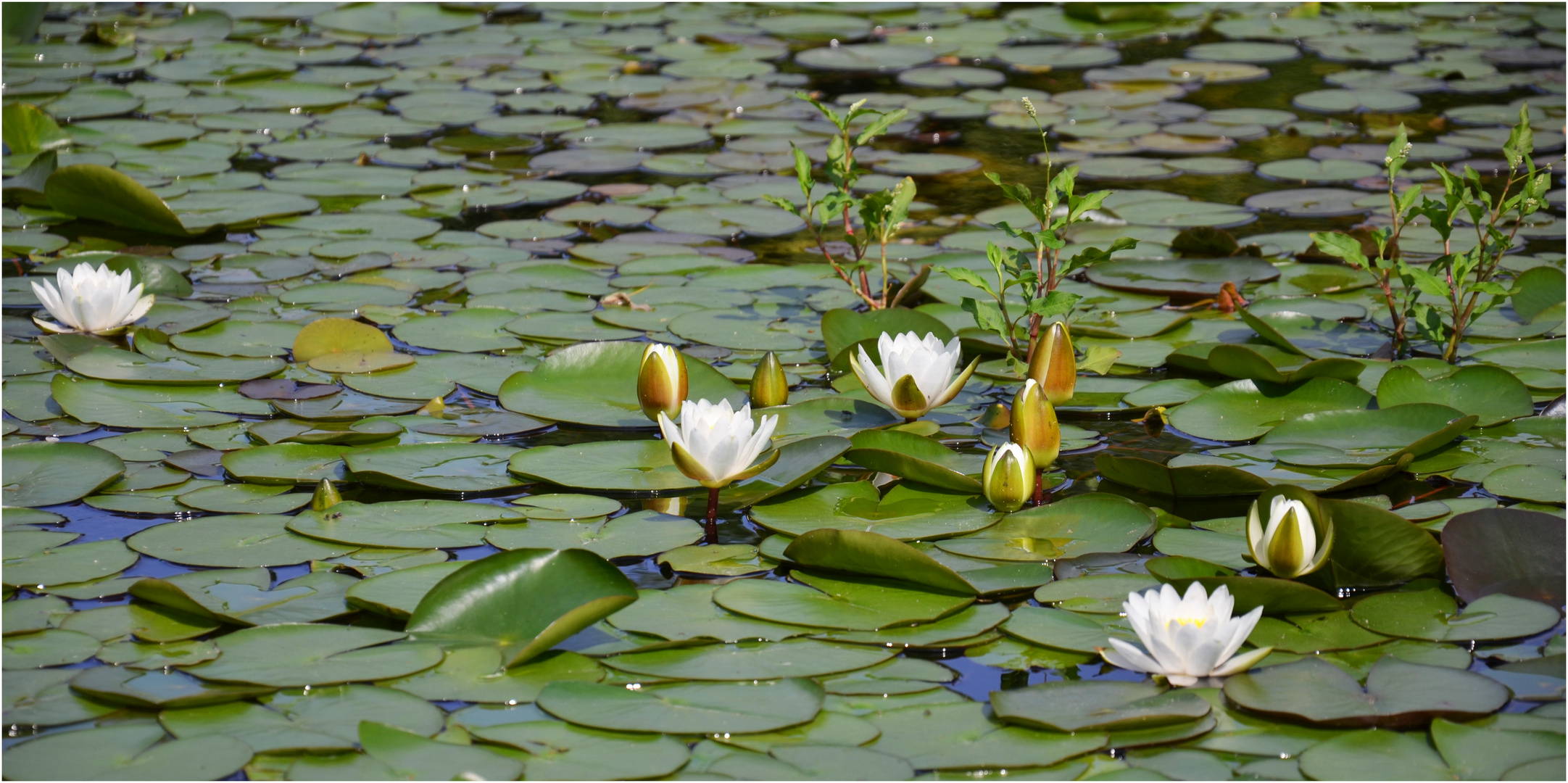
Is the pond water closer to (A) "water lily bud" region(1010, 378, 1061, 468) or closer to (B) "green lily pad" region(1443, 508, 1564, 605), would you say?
(B) "green lily pad" region(1443, 508, 1564, 605)

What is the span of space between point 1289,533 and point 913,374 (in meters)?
0.88

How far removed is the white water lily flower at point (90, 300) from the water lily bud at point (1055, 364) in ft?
7.46

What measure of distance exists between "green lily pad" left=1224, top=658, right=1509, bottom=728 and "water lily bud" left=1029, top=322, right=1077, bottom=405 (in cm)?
105

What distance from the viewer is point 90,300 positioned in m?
3.40

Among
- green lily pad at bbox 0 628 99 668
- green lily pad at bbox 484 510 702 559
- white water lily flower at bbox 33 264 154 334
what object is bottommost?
green lily pad at bbox 484 510 702 559

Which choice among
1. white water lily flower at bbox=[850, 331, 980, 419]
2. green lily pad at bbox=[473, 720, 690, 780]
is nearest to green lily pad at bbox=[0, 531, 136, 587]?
green lily pad at bbox=[473, 720, 690, 780]

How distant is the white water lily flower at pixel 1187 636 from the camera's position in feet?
6.38

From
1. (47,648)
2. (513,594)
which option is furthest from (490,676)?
(47,648)

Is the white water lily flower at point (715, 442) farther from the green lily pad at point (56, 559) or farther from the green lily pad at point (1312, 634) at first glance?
the green lily pad at point (56, 559)

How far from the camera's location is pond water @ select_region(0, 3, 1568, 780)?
190cm

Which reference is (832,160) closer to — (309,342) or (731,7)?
(309,342)

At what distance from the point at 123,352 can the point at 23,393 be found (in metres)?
0.29

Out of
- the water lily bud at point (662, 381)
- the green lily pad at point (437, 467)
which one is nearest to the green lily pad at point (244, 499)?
the green lily pad at point (437, 467)

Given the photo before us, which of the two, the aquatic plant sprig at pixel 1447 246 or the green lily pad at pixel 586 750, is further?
the aquatic plant sprig at pixel 1447 246
